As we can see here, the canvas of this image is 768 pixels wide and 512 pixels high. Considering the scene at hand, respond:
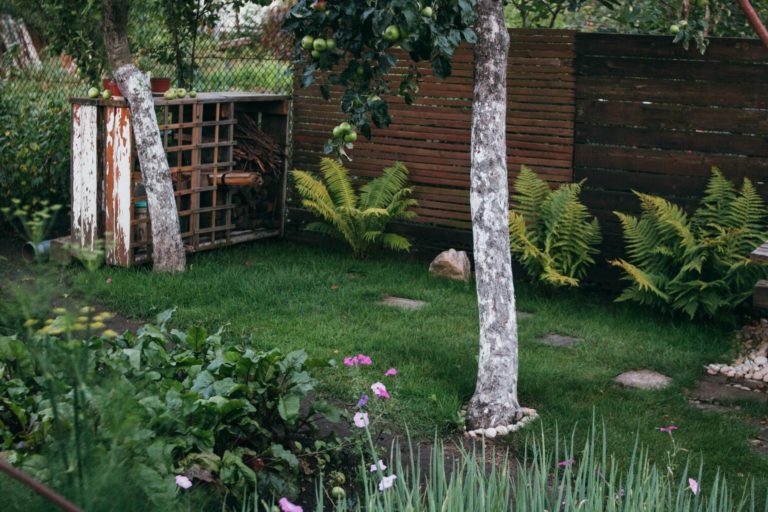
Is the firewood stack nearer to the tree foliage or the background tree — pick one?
the background tree

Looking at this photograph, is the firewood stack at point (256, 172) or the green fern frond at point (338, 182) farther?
the firewood stack at point (256, 172)

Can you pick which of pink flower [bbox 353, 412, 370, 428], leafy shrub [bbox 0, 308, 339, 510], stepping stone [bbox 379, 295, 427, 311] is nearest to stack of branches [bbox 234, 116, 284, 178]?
stepping stone [bbox 379, 295, 427, 311]

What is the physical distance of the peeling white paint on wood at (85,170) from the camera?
8.67 m

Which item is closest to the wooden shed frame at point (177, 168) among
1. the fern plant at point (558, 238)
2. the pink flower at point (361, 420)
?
the fern plant at point (558, 238)

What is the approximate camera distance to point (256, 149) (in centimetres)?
1023

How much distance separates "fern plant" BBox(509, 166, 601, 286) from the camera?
314 inches

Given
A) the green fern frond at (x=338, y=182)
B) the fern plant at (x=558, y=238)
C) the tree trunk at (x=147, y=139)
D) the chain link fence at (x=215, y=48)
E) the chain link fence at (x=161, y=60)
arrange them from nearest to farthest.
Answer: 1. the fern plant at (x=558, y=238)
2. the tree trunk at (x=147, y=139)
3. the green fern frond at (x=338, y=182)
4. the chain link fence at (x=161, y=60)
5. the chain link fence at (x=215, y=48)

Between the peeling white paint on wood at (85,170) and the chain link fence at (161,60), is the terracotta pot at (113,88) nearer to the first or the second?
the peeling white paint on wood at (85,170)

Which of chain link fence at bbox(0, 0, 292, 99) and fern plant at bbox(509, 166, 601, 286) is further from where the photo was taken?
chain link fence at bbox(0, 0, 292, 99)

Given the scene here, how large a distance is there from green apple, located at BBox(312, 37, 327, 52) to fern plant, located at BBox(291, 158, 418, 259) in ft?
15.0

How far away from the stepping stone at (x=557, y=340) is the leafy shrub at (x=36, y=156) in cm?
534

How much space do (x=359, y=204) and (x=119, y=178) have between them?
2314mm

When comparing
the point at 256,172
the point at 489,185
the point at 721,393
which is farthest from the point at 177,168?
the point at 721,393

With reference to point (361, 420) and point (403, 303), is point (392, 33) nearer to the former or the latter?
point (361, 420)
